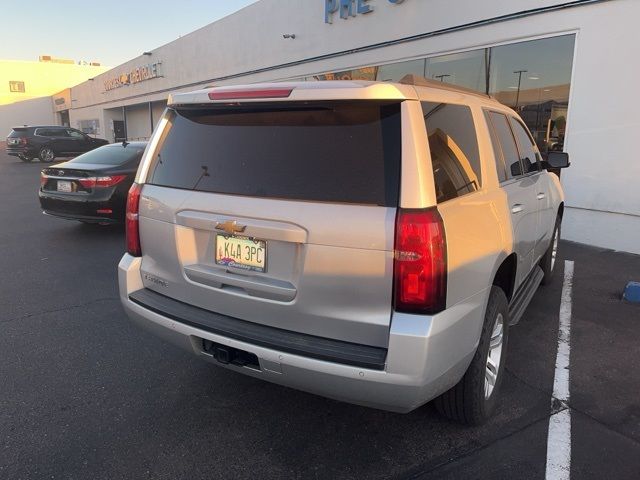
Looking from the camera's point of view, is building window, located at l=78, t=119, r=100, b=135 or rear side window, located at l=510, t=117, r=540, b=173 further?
building window, located at l=78, t=119, r=100, b=135

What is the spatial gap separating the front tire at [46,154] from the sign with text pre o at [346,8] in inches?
752

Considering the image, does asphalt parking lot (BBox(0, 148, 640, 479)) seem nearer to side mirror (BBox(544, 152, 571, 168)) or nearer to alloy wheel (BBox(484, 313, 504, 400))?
alloy wheel (BBox(484, 313, 504, 400))

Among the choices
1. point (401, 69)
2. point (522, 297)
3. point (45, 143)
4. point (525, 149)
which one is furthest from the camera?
point (45, 143)

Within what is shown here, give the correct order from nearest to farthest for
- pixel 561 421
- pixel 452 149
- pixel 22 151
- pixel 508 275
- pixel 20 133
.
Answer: pixel 452 149 < pixel 561 421 < pixel 508 275 < pixel 22 151 < pixel 20 133

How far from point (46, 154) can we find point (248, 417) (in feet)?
86.9

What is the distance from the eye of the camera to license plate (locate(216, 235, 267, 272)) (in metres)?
2.44

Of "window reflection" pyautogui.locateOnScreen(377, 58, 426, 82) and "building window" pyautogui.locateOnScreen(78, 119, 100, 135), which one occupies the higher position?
"window reflection" pyautogui.locateOnScreen(377, 58, 426, 82)

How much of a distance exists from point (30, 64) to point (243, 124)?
63003 millimetres

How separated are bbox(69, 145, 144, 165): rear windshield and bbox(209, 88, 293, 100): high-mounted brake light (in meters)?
5.84

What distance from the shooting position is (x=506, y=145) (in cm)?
358

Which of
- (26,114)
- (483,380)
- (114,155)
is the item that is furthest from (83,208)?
(26,114)

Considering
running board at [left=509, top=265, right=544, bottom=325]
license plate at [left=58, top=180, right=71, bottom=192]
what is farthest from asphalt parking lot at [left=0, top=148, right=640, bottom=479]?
license plate at [left=58, top=180, right=71, bottom=192]

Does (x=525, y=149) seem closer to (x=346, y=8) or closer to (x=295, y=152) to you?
(x=295, y=152)

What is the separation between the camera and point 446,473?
2.48 metres
